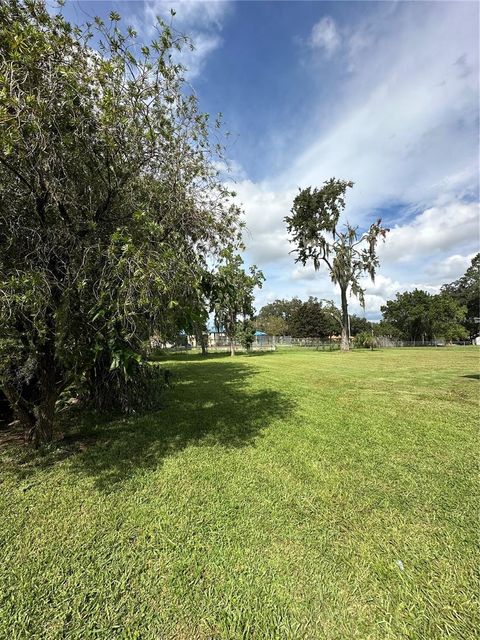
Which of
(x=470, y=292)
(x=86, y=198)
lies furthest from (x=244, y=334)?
(x=470, y=292)

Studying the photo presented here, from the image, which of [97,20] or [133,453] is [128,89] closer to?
[97,20]

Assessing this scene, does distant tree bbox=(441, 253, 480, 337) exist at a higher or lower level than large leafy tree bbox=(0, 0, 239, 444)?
higher

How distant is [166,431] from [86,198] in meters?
3.53

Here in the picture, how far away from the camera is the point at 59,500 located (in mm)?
2934

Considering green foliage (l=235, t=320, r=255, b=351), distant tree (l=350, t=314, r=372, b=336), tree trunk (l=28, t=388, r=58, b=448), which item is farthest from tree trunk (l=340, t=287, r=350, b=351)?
distant tree (l=350, t=314, r=372, b=336)

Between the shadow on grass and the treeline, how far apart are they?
75.6 feet

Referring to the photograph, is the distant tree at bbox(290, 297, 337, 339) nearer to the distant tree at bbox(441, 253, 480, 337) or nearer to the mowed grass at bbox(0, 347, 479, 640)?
the distant tree at bbox(441, 253, 480, 337)

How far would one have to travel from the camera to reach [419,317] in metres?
41.0

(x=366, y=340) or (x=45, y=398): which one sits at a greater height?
(x=366, y=340)

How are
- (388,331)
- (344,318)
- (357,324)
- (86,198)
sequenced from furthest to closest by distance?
(357,324) → (388,331) → (344,318) → (86,198)

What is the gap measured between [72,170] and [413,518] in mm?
4640

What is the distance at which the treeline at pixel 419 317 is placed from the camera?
39.7 meters

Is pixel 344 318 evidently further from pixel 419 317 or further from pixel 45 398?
pixel 45 398

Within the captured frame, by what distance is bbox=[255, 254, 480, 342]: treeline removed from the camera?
3969 centimetres
